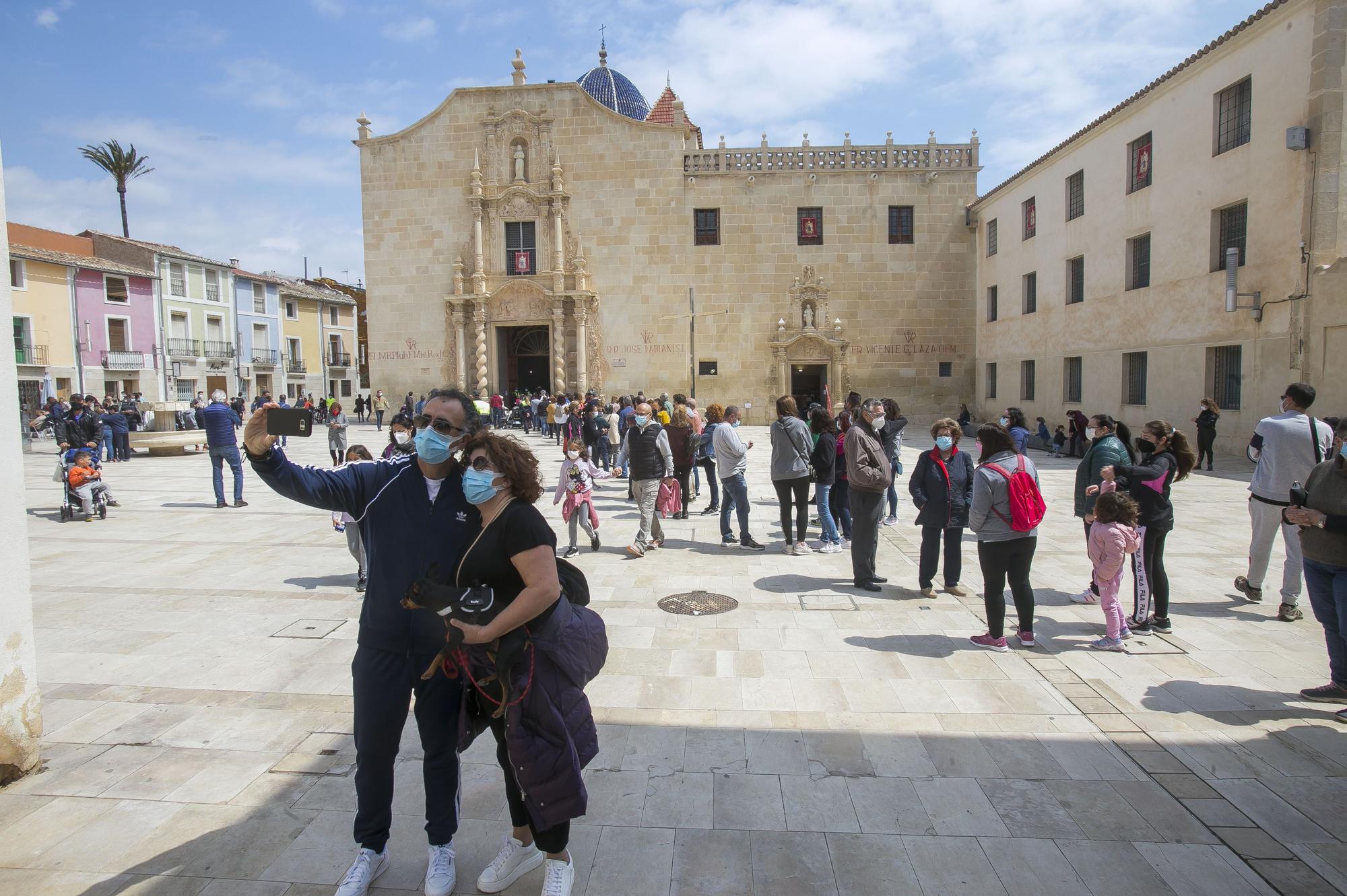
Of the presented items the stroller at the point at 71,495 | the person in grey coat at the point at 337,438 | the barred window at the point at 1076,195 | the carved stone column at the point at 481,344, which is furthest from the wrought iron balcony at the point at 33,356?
the barred window at the point at 1076,195

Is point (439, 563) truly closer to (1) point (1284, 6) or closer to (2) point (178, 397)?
(1) point (1284, 6)

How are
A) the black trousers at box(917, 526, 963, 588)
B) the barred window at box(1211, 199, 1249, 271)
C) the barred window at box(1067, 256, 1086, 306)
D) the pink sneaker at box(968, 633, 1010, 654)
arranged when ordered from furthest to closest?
the barred window at box(1067, 256, 1086, 306) < the barred window at box(1211, 199, 1249, 271) < the black trousers at box(917, 526, 963, 588) < the pink sneaker at box(968, 633, 1010, 654)

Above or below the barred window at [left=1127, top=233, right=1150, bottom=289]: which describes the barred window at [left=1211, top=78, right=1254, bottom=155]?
above

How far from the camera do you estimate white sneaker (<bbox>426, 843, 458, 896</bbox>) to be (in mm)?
2936

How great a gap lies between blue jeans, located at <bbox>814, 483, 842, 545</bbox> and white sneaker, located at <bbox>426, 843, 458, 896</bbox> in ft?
20.7

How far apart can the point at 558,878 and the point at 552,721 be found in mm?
658

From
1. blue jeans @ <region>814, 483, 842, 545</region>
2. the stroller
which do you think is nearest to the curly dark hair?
blue jeans @ <region>814, 483, 842, 545</region>

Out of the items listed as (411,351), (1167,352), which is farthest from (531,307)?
(1167,352)

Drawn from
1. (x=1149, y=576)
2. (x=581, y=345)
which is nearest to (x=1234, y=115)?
(x=1149, y=576)

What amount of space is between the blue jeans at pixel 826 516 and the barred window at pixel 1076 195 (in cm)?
1701

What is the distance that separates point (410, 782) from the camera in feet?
12.5

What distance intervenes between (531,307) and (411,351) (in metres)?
4.78

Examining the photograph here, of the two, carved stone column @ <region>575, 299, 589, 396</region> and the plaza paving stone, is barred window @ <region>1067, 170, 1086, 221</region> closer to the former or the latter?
carved stone column @ <region>575, 299, 589, 396</region>

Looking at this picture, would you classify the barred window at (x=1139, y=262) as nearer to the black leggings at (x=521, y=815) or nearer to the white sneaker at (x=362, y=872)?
the black leggings at (x=521, y=815)
